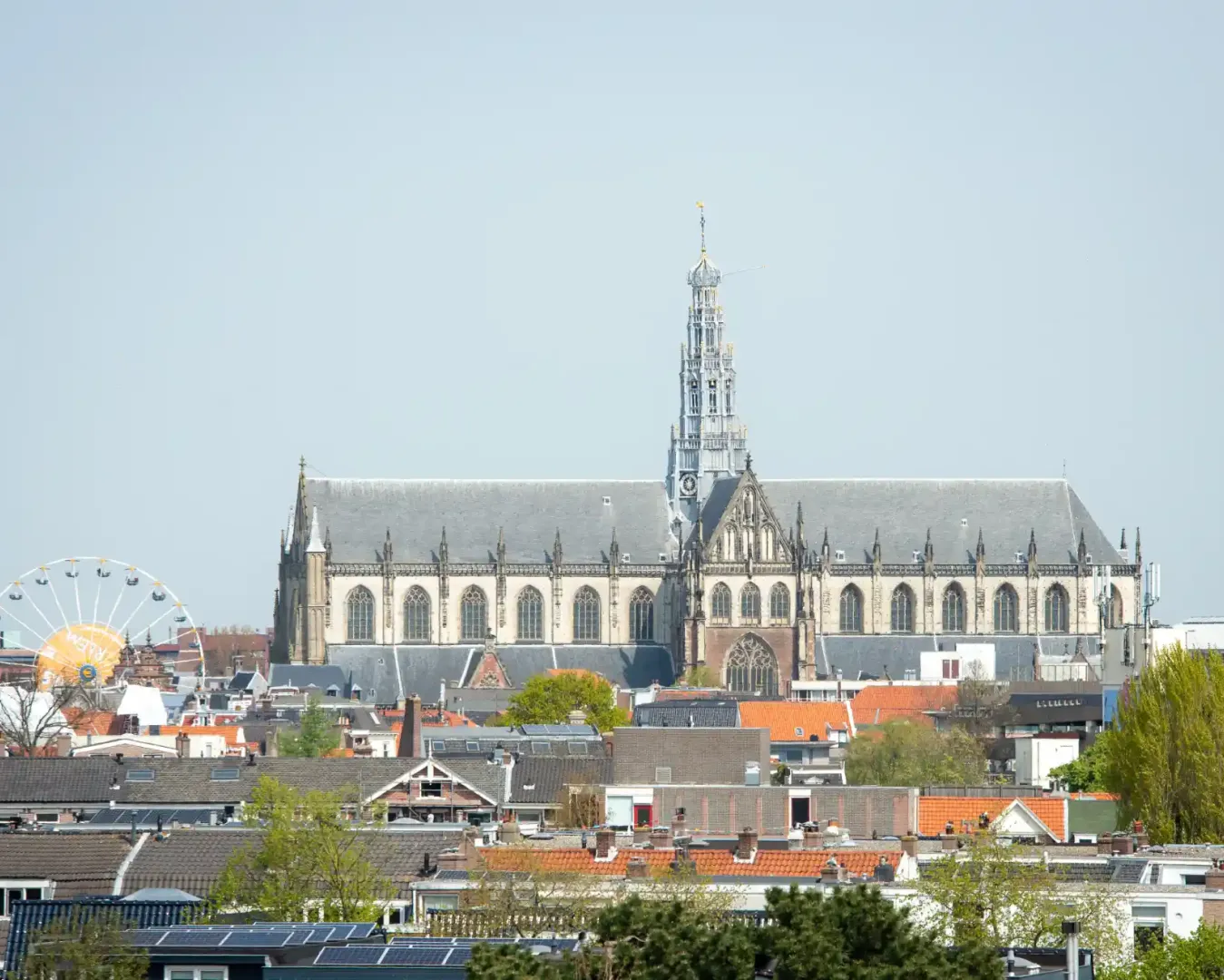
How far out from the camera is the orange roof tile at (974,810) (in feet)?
232

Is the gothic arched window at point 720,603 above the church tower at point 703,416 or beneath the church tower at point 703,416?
beneath

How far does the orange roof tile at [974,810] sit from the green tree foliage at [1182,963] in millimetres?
24232

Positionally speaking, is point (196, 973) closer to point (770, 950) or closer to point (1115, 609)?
point (770, 950)

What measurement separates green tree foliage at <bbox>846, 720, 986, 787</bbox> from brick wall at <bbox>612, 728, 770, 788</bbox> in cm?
1319

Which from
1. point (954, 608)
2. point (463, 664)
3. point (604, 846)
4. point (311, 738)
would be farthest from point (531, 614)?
point (604, 846)

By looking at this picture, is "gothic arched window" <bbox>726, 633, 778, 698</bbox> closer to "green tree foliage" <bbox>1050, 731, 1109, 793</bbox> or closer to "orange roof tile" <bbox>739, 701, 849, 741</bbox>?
"orange roof tile" <bbox>739, 701, 849, 741</bbox>

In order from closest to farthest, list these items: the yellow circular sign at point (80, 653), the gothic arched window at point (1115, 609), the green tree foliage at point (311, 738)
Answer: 1. the green tree foliage at point (311, 738)
2. the yellow circular sign at point (80, 653)
3. the gothic arched window at point (1115, 609)

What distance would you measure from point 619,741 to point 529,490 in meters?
90.8

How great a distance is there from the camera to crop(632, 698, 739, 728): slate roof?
336ft

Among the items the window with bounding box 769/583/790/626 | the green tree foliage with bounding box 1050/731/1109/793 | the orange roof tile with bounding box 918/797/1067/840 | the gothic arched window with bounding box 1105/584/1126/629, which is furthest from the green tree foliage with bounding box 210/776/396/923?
the gothic arched window with bounding box 1105/584/1126/629

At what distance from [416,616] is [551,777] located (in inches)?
3358

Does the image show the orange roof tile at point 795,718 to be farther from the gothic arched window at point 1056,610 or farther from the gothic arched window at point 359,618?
the gothic arched window at point 359,618

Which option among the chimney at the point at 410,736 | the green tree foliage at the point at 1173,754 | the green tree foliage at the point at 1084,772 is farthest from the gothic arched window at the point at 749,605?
the green tree foliage at the point at 1173,754

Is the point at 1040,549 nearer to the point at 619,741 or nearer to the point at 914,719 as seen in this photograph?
the point at 914,719
